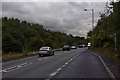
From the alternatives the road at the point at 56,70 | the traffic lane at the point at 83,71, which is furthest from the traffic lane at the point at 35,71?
the traffic lane at the point at 83,71

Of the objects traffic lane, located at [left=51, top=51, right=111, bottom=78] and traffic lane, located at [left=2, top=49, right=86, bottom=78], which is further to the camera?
traffic lane, located at [left=2, top=49, right=86, bottom=78]

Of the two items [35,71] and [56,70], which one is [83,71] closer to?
[56,70]

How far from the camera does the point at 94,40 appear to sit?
50.4 meters

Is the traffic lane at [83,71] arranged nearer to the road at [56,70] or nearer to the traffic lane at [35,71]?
the road at [56,70]

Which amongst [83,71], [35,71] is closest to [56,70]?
[35,71]

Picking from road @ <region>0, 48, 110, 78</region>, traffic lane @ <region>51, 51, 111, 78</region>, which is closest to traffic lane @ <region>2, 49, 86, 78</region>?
road @ <region>0, 48, 110, 78</region>

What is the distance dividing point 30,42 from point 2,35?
25.2 meters

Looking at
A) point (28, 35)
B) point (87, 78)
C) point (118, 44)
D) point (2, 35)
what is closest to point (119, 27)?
point (118, 44)

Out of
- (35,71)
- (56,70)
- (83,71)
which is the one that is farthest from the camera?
(56,70)

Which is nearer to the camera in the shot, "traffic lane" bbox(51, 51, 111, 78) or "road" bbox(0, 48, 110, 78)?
"traffic lane" bbox(51, 51, 111, 78)

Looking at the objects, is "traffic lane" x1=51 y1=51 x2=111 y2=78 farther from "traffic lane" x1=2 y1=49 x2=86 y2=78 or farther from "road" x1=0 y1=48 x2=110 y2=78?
"traffic lane" x1=2 y1=49 x2=86 y2=78

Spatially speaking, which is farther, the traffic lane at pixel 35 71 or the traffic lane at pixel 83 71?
the traffic lane at pixel 35 71

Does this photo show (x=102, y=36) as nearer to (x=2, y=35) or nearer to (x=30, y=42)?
(x=2, y=35)

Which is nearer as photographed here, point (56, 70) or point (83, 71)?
point (83, 71)
